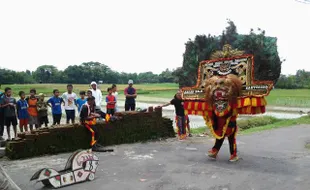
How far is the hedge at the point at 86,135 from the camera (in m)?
8.50

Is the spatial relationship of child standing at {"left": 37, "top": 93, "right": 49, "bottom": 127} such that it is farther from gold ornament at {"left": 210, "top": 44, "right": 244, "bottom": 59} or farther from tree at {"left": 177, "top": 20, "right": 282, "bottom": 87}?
tree at {"left": 177, "top": 20, "right": 282, "bottom": 87}

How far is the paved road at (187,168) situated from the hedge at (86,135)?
0.35 metres

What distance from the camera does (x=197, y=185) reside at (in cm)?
615

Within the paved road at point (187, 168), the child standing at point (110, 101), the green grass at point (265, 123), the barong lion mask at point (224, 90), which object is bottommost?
the green grass at point (265, 123)

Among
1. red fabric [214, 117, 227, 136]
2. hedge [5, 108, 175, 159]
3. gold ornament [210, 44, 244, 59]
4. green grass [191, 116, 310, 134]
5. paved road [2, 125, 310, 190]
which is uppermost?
gold ornament [210, 44, 244, 59]

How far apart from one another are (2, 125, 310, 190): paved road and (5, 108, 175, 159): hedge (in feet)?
1.14

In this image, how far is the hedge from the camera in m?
8.50

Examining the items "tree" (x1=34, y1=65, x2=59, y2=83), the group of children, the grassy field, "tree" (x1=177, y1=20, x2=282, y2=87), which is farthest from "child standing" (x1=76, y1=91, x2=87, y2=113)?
"tree" (x1=34, y1=65, x2=59, y2=83)

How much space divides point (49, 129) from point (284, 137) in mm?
8367

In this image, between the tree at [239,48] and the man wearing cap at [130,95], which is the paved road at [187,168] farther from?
the tree at [239,48]

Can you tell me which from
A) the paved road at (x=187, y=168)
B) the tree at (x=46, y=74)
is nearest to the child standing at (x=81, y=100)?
the paved road at (x=187, y=168)

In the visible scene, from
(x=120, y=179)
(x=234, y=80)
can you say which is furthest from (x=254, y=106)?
(x=120, y=179)

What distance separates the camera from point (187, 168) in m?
7.38

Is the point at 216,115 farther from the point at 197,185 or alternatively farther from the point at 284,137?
the point at 284,137
